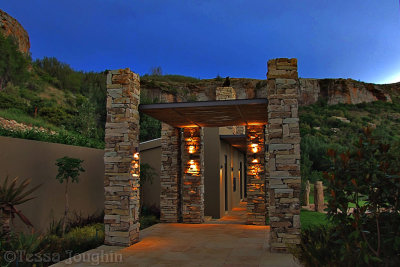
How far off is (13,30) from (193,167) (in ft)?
88.5

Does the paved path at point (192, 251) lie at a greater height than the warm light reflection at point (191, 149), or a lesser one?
lesser

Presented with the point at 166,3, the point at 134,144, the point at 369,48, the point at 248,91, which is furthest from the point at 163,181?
the point at 166,3

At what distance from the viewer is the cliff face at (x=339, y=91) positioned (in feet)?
176

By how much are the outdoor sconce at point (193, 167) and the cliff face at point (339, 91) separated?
44.9 m

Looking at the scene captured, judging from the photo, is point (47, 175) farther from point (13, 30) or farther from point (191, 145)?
point (13, 30)

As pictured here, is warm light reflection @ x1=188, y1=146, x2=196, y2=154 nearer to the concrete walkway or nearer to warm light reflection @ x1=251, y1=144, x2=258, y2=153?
warm light reflection @ x1=251, y1=144, x2=258, y2=153

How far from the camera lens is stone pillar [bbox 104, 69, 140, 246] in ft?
25.9

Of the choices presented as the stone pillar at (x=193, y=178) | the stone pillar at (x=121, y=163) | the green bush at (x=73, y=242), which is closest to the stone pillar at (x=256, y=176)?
the stone pillar at (x=193, y=178)

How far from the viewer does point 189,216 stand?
11.7 metres

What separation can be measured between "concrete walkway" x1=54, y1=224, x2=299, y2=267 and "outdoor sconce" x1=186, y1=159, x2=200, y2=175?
7.67 feet

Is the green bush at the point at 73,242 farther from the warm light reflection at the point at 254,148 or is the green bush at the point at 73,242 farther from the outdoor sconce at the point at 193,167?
the warm light reflection at the point at 254,148

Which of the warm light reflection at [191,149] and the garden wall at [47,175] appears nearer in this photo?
the garden wall at [47,175]

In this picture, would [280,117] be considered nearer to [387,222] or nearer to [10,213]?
[387,222]

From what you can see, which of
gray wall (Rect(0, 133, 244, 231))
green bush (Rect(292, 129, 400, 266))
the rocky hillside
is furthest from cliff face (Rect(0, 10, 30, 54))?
green bush (Rect(292, 129, 400, 266))
